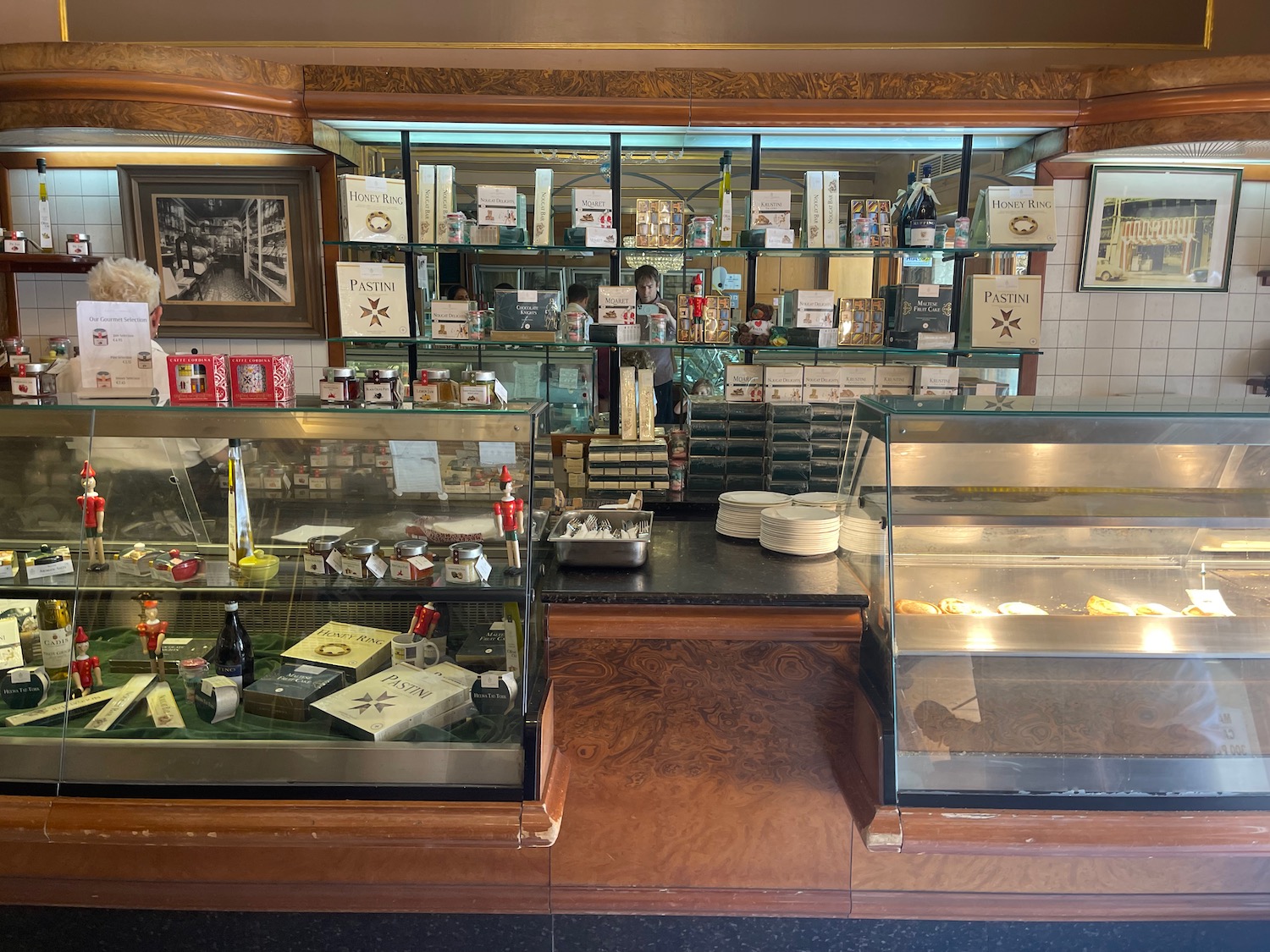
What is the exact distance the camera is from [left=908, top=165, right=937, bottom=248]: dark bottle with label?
3.75 meters

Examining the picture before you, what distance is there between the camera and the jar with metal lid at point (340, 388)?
6.75 feet

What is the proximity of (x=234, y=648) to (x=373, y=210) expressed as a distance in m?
2.31

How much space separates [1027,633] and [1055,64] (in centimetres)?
336

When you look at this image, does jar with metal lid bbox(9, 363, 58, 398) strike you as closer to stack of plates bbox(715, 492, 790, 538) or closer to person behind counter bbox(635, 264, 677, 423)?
stack of plates bbox(715, 492, 790, 538)

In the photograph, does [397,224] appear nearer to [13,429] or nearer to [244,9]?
[244,9]

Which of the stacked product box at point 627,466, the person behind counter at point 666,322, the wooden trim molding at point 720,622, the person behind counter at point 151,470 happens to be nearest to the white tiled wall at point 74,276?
the person behind counter at point 666,322

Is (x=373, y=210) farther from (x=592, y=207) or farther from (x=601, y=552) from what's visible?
(x=601, y=552)

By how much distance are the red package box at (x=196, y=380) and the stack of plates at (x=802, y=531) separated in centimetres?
142

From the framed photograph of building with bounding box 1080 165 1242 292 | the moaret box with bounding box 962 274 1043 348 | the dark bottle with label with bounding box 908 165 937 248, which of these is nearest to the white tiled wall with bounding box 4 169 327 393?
the dark bottle with label with bounding box 908 165 937 248

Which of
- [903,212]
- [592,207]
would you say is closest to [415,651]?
[592,207]

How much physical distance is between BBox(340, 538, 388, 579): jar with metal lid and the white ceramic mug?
21 cm

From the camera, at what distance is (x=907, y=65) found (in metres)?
4.13

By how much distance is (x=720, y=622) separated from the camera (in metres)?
2.10

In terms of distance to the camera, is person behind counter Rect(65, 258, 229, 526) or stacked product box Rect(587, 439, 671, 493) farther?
stacked product box Rect(587, 439, 671, 493)
